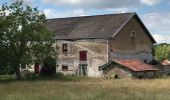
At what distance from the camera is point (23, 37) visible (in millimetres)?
46406

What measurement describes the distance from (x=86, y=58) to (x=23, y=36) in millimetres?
12738

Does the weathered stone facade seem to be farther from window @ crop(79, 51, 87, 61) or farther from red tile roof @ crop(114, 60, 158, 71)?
red tile roof @ crop(114, 60, 158, 71)

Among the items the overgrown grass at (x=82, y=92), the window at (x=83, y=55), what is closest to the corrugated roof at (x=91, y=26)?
the window at (x=83, y=55)

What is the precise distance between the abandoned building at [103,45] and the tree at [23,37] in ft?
30.6

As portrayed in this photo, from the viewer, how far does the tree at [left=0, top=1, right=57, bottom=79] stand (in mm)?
45312

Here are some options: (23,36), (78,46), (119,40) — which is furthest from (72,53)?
(23,36)

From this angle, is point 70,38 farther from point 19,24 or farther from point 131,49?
point 19,24

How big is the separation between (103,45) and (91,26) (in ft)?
15.5

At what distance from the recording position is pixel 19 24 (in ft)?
152

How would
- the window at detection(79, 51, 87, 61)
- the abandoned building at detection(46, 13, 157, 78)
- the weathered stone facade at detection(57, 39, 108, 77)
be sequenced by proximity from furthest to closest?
the window at detection(79, 51, 87, 61), the weathered stone facade at detection(57, 39, 108, 77), the abandoned building at detection(46, 13, 157, 78)

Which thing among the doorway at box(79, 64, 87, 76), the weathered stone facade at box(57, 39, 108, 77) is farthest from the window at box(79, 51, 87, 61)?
the doorway at box(79, 64, 87, 76)

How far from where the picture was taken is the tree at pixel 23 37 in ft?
149

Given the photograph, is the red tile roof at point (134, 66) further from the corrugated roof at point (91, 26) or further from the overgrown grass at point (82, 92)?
the overgrown grass at point (82, 92)

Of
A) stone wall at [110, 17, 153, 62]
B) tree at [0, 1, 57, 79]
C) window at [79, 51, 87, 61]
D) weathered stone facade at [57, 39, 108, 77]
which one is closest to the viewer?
tree at [0, 1, 57, 79]
